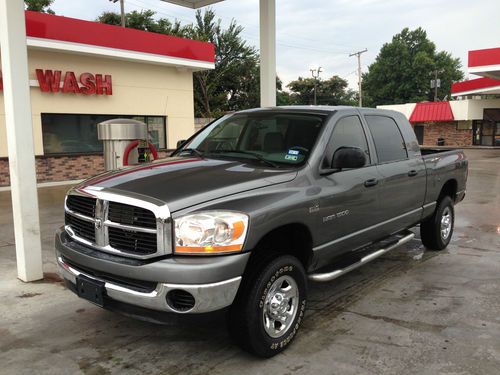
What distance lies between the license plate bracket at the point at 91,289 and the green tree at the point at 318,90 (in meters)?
65.5

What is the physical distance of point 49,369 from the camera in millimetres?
3266

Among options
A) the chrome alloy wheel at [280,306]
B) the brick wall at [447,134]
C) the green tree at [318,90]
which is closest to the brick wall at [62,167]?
the chrome alloy wheel at [280,306]

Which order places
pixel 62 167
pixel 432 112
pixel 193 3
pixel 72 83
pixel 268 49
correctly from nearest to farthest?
1. pixel 268 49
2. pixel 193 3
3. pixel 72 83
4. pixel 62 167
5. pixel 432 112

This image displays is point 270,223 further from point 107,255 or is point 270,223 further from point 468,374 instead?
point 468,374

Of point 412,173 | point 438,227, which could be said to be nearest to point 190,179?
point 412,173

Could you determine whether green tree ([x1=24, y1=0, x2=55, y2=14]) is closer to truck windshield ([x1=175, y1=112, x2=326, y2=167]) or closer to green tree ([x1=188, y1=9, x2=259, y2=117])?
green tree ([x1=188, y1=9, x2=259, y2=117])

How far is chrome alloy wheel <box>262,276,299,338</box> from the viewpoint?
3.34 meters

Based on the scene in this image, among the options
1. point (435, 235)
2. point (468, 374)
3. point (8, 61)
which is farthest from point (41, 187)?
point (468, 374)

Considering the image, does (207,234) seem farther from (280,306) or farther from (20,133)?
(20,133)

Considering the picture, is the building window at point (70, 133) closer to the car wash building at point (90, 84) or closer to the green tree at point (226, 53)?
the car wash building at point (90, 84)

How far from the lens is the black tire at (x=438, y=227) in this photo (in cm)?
617

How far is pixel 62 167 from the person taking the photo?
1390 cm

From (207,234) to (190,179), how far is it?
58 cm

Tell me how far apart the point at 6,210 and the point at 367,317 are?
8276mm
